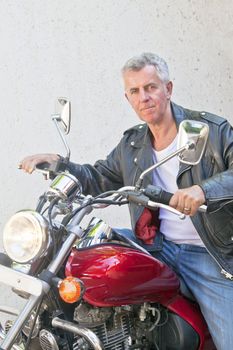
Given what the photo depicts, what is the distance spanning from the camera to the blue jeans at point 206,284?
246cm

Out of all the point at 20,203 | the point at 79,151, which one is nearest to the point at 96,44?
the point at 79,151

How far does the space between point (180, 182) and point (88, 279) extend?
0.66m

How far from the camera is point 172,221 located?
8.91 feet

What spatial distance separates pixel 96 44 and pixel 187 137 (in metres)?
2.54

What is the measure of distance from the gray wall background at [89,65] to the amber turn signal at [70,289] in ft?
6.80

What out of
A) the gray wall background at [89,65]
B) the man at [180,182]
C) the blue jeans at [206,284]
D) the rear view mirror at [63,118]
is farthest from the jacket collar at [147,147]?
→ the gray wall background at [89,65]

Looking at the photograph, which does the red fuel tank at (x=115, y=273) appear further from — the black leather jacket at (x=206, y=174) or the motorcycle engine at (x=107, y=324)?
the black leather jacket at (x=206, y=174)

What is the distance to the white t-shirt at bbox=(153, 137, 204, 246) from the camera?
8.79 ft

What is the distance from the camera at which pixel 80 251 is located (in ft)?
7.36

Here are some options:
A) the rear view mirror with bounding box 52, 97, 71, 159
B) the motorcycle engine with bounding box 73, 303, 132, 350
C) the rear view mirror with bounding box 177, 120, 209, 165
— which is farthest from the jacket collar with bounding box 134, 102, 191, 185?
the rear view mirror with bounding box 177, 120, 209, 165

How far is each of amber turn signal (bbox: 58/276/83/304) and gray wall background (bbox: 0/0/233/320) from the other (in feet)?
6.80

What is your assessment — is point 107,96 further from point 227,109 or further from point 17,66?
point 227,109

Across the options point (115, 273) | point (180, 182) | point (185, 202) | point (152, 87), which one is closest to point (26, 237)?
point (115, 273)

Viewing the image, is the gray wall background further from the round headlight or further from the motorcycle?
the round headlight
